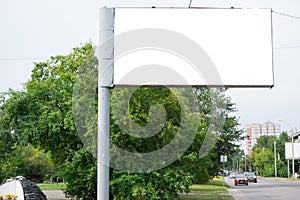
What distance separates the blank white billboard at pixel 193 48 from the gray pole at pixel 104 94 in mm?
190

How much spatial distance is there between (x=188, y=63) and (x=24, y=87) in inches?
437

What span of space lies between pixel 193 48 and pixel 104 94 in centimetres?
236

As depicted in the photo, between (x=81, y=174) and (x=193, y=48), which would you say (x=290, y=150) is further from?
(x=193, y=48)

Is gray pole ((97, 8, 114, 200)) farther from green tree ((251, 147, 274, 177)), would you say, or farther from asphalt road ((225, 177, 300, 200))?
green tree ((251, 147, 274, 177))

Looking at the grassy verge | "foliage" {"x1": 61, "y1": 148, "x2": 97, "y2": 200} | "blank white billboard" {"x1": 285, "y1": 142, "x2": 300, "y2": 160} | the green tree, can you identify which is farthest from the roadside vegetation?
the green tree

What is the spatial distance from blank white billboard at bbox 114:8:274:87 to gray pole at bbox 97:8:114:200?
7.5 inches

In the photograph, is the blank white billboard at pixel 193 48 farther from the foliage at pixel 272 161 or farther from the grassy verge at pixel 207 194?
the foliage at pixel 272 161

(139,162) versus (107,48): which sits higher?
(107,48)

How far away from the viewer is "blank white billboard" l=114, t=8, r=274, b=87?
38.6 ft

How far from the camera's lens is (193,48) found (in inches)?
466

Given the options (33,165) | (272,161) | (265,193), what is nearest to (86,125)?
(265,193)

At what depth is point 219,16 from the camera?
1200 cm

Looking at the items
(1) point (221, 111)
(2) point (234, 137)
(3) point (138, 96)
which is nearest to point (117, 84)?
(3) point (138, 96)

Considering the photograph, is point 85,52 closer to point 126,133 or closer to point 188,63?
point 126,133
